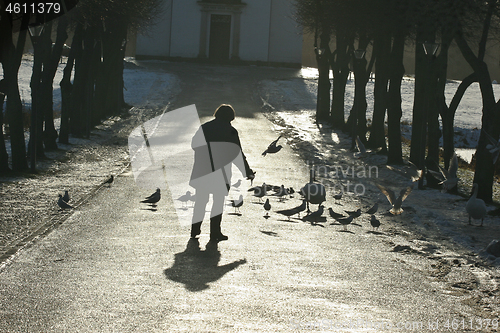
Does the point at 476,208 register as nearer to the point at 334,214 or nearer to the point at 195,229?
the point at 334,214

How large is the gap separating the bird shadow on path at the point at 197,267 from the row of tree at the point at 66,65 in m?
8.47

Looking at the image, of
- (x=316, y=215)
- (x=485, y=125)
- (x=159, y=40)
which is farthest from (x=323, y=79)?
(x=159, y=40)

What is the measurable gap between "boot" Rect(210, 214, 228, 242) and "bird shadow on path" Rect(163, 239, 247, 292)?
0.20m

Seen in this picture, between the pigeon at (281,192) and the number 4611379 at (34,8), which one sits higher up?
the number 4611379 at (34,8)

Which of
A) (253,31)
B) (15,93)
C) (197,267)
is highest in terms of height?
(253,31)

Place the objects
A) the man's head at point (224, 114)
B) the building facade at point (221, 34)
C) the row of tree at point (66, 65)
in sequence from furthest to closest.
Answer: the building facade at point (221, 34)
the row of tree at point (66, 65)
the man's head at point (224, 114)

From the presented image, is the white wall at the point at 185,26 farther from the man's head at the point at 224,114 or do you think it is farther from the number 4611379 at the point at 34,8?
the man's head at the point at 224,114

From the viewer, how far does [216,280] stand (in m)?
7.30

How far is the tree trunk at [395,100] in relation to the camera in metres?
19.8

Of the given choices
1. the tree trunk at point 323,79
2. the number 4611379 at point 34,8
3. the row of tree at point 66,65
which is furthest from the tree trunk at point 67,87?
the tree trunk at point 323,79

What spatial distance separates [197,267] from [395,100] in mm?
13514

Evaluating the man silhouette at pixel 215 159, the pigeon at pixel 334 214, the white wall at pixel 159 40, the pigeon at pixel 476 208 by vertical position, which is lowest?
the pigeon at pixel 334 214

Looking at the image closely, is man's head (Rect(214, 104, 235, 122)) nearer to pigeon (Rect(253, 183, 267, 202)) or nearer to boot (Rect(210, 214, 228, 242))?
boot (Rect(210, 214, 228, 242))

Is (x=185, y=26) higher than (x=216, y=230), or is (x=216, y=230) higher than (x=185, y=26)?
(x=185, y=26)
